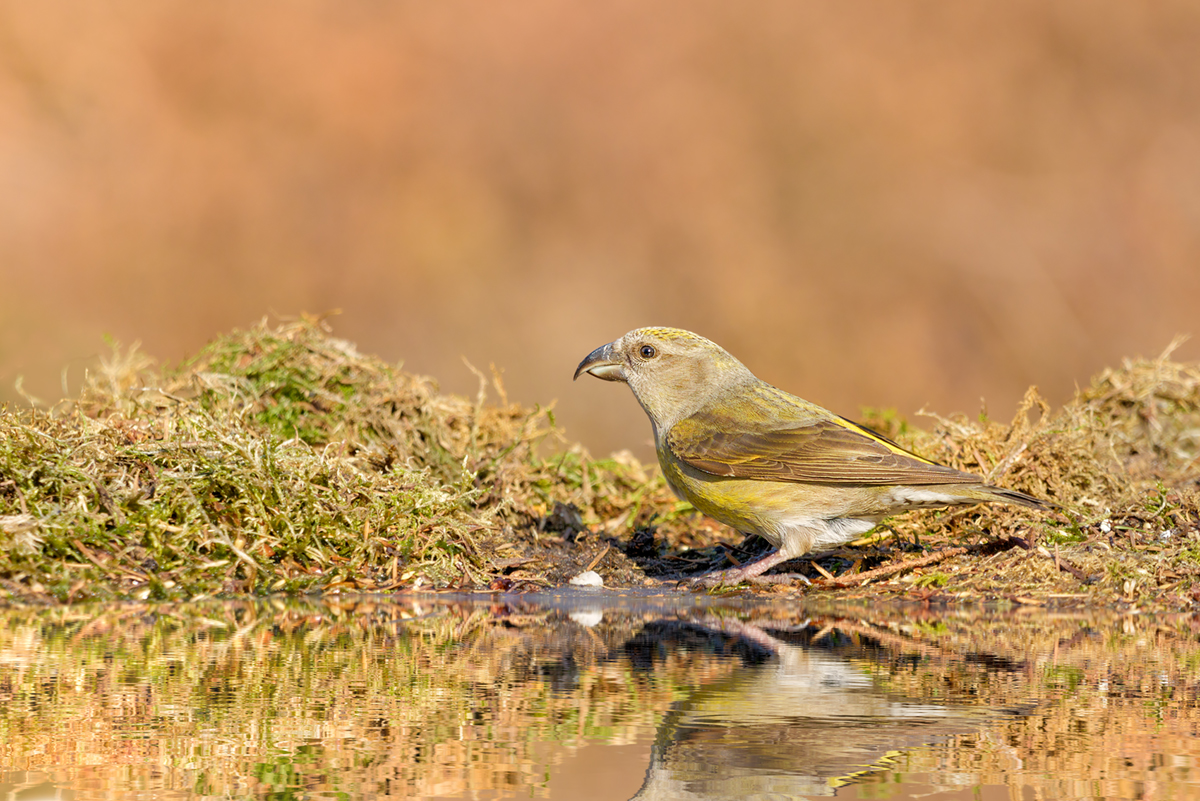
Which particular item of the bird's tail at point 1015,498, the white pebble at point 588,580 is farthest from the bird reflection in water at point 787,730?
the bird's tail at point 1015,498

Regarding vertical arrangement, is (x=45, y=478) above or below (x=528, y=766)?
above

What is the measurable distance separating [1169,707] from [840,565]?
10.7 ft

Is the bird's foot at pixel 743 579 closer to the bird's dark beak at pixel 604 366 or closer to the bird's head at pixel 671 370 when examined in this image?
the bird's head at pixel 671 370

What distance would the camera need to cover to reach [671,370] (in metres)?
7.08

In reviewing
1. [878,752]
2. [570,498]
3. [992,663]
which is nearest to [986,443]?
[570,498]

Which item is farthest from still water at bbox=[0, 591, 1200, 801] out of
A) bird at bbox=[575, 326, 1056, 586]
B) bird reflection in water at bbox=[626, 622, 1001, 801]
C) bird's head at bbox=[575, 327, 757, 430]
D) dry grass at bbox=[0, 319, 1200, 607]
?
bird's head at bbox=[575, 327, 757, 430]

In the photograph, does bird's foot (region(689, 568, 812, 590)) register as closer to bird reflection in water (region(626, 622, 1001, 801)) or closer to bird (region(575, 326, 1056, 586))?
bird (region(575, 326, 1056, 586))

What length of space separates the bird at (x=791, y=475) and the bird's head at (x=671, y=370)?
60mm

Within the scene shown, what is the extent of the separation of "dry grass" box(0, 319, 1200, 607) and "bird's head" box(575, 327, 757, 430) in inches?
30.6

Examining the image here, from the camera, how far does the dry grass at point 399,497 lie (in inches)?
194

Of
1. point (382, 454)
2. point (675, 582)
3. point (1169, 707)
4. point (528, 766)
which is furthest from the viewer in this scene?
point (382, 454)

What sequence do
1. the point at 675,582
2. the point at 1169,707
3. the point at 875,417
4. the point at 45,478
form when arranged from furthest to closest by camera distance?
the point at 875,417 < the point at 675,582 < the point at 45,478 < the point at 1169,707

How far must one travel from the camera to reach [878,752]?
99.0 inches

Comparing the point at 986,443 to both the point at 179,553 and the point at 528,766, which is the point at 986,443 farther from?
the point at 528,766
